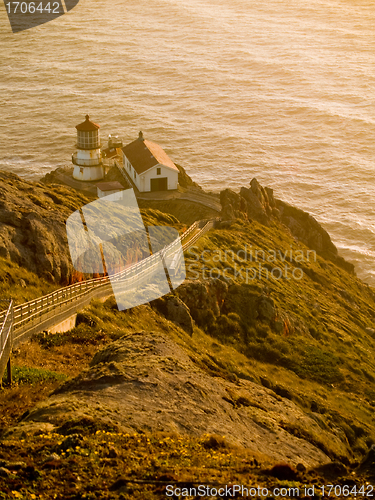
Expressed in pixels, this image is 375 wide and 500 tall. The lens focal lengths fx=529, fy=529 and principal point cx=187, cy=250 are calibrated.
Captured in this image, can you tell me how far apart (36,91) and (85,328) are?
11690 cm

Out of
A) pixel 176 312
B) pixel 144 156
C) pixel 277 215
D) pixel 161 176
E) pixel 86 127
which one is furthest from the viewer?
pixel 277 215

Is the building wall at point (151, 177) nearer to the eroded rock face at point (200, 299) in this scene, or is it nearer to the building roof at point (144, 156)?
the building roof at point (144, 156)

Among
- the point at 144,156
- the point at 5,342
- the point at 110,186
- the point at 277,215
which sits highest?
the point at 5,342

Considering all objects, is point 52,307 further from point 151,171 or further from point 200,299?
point 151,171

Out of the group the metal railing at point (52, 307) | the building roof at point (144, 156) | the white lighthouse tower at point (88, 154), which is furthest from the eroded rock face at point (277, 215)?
the metal railing at point (52, 307)

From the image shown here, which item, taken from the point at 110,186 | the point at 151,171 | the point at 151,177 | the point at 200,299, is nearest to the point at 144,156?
the point at 151,171

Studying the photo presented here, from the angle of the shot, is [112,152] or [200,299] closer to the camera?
[200,299]

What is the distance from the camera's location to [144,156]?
5966cm

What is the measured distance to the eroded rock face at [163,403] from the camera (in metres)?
13.4

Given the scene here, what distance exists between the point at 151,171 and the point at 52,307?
119 feet

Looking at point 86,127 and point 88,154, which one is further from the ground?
point 86,127

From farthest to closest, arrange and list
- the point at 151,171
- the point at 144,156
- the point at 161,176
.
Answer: the point at 144,156 < the point at 161,176 < the point at 151,171

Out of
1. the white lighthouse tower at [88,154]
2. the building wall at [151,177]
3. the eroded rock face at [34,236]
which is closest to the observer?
the eroded rock face at [34,236]

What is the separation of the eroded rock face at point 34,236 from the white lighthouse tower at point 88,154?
2816 cm
